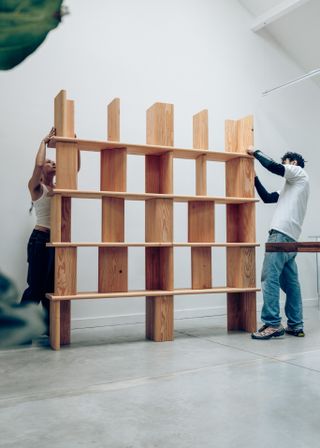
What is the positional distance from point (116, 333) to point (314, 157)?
3176 mm

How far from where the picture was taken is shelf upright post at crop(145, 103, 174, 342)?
3123 millimetres

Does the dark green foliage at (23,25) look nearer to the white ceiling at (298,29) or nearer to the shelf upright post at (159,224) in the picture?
the shelf upright post at (159,224)

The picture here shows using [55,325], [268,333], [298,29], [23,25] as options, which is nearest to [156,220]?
[55,325]

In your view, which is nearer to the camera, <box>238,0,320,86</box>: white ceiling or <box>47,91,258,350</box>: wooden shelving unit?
<box>47,91,258,350</box>: wooden shelving unit

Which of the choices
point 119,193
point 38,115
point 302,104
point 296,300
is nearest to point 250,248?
point 296,300

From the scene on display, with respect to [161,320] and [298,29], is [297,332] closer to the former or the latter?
[161,320]

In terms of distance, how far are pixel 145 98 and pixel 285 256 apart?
6.36 feet

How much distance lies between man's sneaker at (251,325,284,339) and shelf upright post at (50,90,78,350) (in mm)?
1333

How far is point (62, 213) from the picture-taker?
2965 mm

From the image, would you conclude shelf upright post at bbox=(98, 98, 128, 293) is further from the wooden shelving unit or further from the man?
the man

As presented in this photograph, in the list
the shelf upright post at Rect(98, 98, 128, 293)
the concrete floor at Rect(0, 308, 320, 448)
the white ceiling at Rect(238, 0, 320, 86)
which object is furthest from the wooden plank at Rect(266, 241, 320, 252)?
the white ceiling at Rect(238, 0, 320, 86)

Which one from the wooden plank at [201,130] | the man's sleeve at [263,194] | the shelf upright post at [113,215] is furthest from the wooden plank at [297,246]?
the man's sleeve at [263,194]

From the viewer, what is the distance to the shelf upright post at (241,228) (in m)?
3.39

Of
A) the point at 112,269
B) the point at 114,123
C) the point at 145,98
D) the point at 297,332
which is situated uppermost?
the point at 145,98
